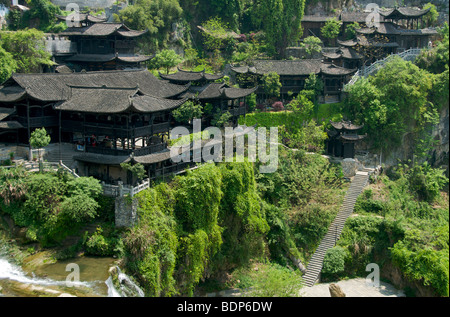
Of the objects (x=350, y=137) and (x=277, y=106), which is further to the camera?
(x=277, y=106)

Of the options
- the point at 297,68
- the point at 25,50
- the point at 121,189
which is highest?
the point at 25,50

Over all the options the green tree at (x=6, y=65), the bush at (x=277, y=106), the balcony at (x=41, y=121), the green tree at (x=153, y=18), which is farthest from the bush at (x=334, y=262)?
the green tree at (x=153, y=18)

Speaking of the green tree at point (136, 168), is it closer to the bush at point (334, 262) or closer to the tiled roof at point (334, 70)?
the bush at point (334, 262)

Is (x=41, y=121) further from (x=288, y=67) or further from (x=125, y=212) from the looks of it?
(x=288, y=67)

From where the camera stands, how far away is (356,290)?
1401 inches

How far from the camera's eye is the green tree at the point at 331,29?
64500 millimetres

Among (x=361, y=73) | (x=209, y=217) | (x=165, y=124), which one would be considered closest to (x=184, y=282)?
(x=209, y=217)

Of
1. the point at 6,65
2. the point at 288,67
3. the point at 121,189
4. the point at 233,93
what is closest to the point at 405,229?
the point at 233,93

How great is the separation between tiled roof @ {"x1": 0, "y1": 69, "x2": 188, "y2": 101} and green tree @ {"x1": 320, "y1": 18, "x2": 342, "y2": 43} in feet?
94.2

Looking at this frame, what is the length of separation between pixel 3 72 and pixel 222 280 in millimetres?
22046

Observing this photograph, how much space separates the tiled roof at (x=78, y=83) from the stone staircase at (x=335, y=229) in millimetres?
14331

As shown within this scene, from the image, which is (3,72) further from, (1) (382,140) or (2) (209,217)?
(1) (382,140)

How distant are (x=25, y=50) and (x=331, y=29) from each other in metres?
34.1

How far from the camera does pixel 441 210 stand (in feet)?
144
